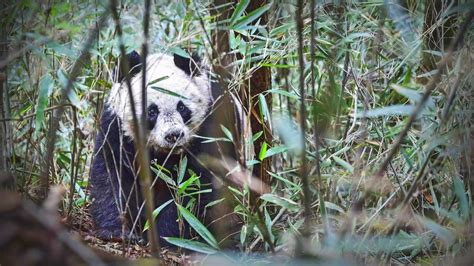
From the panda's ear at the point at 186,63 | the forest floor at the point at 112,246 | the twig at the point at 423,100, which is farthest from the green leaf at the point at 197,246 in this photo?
the panda's ear at the point at 186,63

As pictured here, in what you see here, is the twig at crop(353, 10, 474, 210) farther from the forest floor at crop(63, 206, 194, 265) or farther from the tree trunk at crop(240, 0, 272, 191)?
the tree trunk at crop(240, 0, 272, 191)

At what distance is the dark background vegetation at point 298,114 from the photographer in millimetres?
2281

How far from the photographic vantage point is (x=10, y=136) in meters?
2.64

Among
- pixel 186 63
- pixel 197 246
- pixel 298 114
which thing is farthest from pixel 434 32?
pixel 197 246

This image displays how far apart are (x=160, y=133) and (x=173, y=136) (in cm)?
9

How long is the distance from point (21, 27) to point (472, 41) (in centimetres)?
194

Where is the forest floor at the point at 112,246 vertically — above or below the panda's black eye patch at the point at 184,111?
below

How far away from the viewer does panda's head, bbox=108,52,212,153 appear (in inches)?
135

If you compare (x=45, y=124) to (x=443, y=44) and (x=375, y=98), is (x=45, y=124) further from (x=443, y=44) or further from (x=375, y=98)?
(x=443, y=44)

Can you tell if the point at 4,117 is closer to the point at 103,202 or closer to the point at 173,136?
the point at 173,136

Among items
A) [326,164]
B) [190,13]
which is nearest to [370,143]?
[326,164]

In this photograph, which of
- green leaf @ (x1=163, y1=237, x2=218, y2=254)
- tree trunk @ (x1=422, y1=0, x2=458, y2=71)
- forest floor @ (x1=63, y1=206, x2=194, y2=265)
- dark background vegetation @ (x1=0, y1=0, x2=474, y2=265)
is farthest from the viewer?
tree trunk @ (x1=422, y1=0, x2=458, y2=71)

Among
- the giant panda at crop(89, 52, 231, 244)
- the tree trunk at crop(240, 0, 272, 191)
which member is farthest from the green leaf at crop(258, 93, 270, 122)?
the giant panda at crop(89, 52, 231, 244)

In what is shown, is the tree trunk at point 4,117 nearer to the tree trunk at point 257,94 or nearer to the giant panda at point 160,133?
the giant panda at point 160,133
